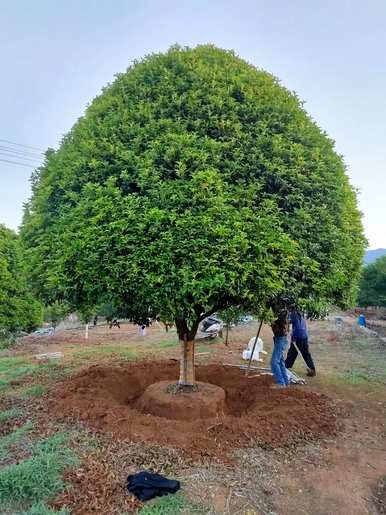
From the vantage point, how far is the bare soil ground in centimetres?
342

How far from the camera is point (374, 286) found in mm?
28891

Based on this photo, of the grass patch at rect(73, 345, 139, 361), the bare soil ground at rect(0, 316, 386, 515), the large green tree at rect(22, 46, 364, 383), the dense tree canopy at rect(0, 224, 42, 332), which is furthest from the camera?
the dense tree canopy at rect(0, 224, 42, 332)

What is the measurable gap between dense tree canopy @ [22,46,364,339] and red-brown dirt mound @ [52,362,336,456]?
1.25 meters

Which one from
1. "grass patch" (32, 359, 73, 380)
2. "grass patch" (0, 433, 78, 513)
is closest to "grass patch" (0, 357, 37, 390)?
"grass patch" (32, 359, 73, 380)

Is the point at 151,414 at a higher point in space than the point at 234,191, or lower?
lower

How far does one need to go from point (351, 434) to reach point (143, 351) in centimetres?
662

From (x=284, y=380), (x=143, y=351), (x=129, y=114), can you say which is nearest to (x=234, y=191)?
(x=129, y=114)

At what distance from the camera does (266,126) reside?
192 inches

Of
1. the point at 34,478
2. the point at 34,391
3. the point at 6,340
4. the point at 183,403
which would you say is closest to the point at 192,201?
the point at 183,403

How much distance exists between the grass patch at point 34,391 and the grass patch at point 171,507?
11.5 ft

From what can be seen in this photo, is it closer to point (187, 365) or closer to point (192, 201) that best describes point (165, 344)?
point (187, 365)

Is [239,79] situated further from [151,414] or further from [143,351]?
[143,351]

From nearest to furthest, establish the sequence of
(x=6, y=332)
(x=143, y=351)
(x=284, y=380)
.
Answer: (x=284, y=380)
(x=143, y=351)
(x=6, y=332)

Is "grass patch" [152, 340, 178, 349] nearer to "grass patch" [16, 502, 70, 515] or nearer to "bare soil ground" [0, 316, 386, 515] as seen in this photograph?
"bare soil ground" [0, 316, 386, 515]
